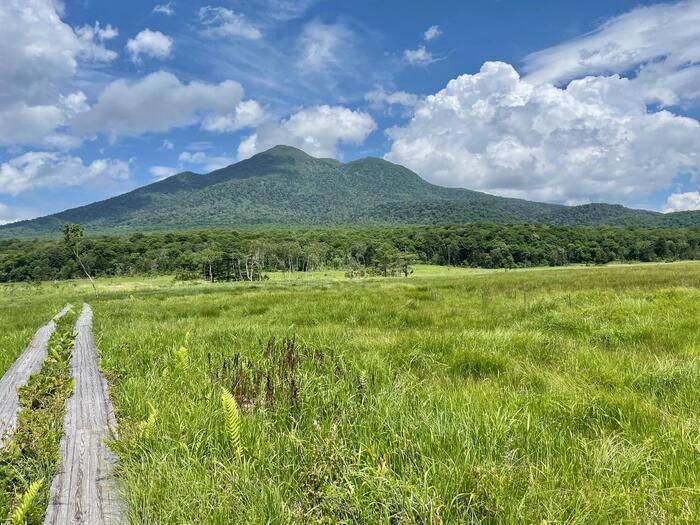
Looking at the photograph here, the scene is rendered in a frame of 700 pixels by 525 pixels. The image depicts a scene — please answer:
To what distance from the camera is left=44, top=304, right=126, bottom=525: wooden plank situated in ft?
8.29

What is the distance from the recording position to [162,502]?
251cm

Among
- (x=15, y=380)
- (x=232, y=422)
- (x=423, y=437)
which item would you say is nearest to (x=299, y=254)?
(x=15, y=380)

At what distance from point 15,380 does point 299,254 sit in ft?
565

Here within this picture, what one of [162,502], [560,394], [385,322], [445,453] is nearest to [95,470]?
[162,502]

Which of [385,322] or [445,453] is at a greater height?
[445,453]

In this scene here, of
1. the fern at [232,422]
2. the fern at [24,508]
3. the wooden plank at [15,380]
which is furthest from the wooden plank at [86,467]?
the fern at [232,422]

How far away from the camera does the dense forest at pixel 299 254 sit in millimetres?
150750

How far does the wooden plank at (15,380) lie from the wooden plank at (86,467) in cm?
49

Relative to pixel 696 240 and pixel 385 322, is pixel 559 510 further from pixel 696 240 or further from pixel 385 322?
pixel 696 240

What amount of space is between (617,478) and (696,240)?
747ft

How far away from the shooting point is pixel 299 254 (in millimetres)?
177125

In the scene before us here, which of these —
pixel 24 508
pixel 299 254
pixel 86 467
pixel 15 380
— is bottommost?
pixel 299 254

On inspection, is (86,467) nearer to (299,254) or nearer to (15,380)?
(15,380)

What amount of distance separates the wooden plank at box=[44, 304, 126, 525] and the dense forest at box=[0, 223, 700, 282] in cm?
13667
